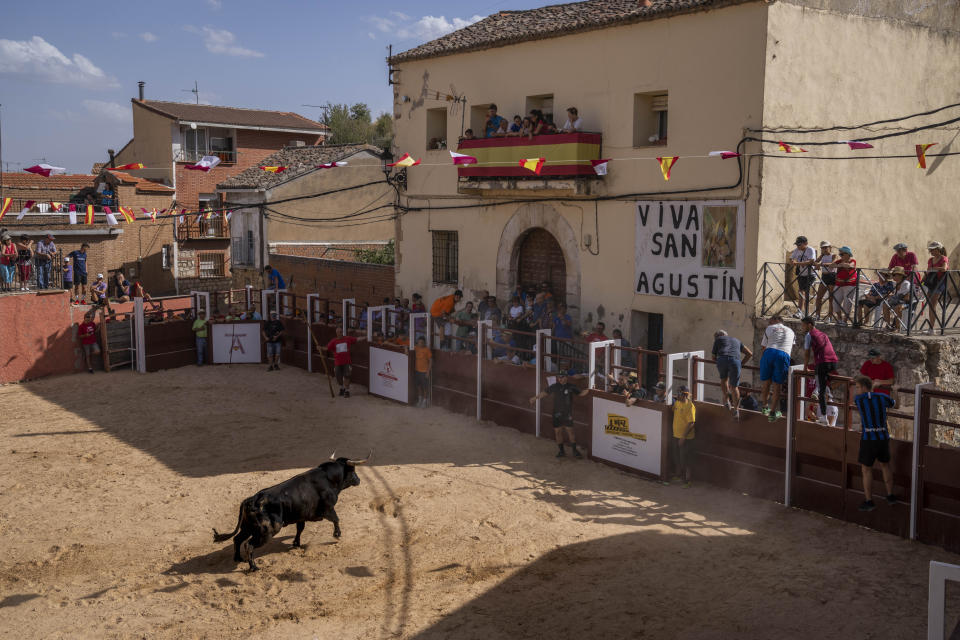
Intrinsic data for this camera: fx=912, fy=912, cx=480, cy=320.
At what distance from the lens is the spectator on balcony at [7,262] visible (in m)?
23.1

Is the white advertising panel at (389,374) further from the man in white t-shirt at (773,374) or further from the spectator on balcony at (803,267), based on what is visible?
the man in white t-shirt at (773,374)

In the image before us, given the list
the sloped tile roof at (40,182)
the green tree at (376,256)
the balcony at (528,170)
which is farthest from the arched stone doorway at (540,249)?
the sloped tile roof at (40,182)

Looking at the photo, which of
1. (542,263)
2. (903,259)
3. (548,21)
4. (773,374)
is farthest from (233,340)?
(903,259)

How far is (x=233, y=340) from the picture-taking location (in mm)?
23984

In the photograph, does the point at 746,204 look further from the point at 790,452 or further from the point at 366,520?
the point at 366,520

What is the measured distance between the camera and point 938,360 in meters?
14.1

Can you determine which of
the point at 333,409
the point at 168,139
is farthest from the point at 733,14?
the point at 168,139

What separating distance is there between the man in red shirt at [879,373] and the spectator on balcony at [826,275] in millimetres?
3710

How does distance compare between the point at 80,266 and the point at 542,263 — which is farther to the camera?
the point at 80,266

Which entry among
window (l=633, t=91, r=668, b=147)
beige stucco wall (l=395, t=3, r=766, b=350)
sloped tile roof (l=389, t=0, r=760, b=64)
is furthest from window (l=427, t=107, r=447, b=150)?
window (l=633, t=91, r=668, b=147)

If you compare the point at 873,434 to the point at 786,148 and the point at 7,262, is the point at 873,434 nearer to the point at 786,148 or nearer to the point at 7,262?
the point at 786,148

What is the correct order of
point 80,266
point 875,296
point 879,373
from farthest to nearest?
point 80,266 → point 875,296 → point 879,373

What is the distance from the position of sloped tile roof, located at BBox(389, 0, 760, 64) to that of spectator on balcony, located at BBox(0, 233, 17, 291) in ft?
36.8

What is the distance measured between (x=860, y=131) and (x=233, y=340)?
15.8 metres
